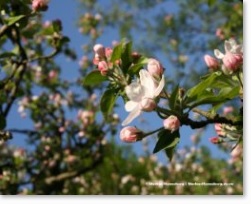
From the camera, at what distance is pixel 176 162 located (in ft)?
12.8

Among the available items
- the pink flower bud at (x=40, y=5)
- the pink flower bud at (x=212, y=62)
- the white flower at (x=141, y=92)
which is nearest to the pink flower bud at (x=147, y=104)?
the white flower at (x=141, y=92)

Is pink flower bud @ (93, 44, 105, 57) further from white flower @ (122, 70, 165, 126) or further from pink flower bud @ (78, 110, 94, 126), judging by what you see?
pink flower bud @ (78, 110, 94, 126)

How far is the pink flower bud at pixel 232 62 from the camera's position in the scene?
46.8 inches

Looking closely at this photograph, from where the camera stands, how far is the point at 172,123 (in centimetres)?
112

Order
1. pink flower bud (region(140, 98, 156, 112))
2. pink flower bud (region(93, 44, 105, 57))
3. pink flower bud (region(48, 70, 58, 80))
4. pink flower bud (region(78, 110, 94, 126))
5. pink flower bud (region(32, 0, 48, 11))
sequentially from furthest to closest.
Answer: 1. pink flower bud (region(48, 70, 58, 80))
2. pink flower bud (region(78, 110, 94, 126))
3. pink flower bud (region(32, 0, 48, 11))
4. pink flower bud (region(93, 44, 105, 57))
5. pink flower bud (region(140, 98, 156, 112))

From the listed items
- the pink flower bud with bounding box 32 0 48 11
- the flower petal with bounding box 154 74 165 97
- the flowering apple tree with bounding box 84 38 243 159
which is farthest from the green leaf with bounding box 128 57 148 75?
the pink flower bud with bounding box 32 0 48 11

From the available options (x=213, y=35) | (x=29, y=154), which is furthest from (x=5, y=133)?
(x=213, y=35)

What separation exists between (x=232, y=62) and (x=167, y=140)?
0.22 meters

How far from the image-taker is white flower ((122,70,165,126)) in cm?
113

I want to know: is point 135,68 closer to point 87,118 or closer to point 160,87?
point 160,87

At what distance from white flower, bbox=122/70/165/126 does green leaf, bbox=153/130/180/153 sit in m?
0.07

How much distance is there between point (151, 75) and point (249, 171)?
0.64 m

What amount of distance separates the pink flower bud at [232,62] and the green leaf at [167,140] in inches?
7.4

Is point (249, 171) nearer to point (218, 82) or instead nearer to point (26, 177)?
point (218, 82)
